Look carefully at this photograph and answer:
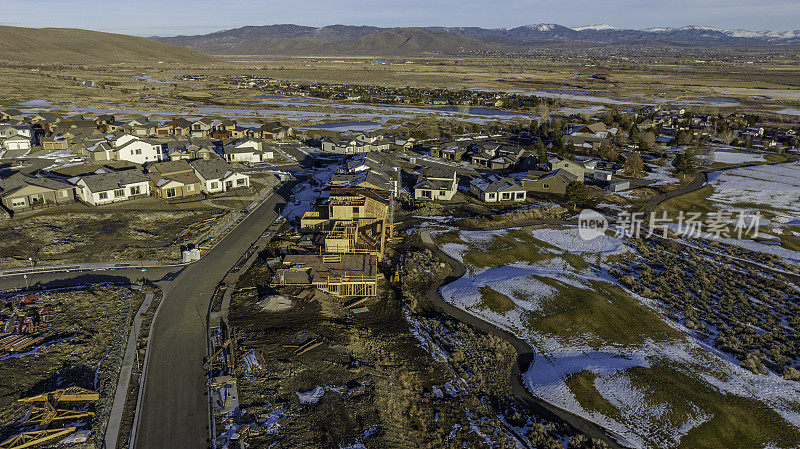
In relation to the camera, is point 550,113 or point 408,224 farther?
point 550,113

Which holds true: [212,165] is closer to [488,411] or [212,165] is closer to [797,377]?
[488,411]

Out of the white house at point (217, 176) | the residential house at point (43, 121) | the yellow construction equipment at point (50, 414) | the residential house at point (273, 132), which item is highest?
the residential house at point (43, 121)

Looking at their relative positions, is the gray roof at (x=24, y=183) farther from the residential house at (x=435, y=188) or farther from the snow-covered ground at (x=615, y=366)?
the snow-covered ground at (x=615, y=366)

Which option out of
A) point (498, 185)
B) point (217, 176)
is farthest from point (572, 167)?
point (217, 176)

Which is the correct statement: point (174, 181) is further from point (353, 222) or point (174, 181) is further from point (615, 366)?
point (615, 366)

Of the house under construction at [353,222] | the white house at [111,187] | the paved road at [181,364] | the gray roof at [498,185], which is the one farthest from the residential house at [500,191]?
the white house at [111,187]

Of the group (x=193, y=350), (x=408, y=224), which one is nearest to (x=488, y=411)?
(x=193, y=350)
